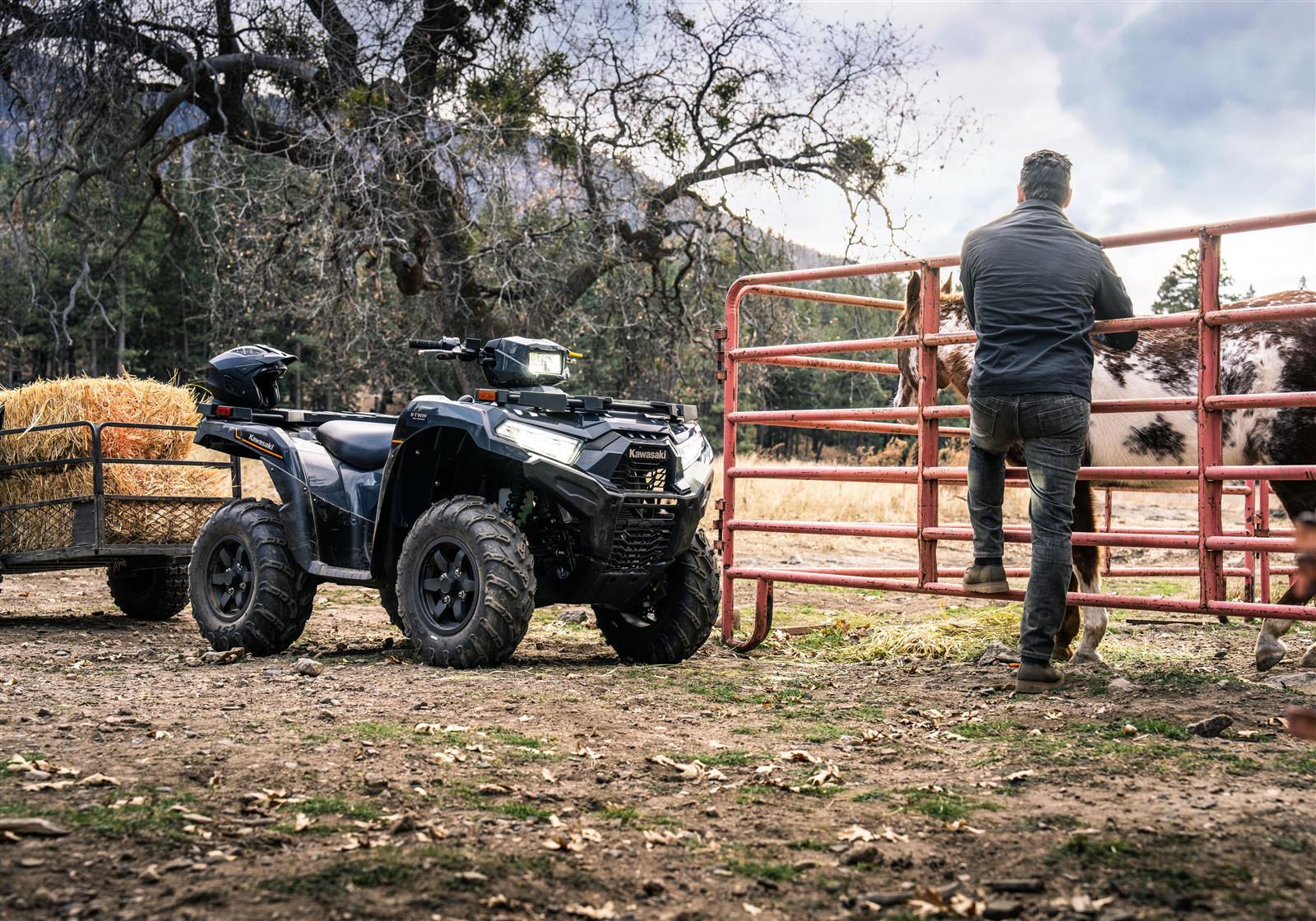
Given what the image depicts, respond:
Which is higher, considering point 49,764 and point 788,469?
point 788,469

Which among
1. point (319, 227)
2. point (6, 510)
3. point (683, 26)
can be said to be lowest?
point (6, 510)

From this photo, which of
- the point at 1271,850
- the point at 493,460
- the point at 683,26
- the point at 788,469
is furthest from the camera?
the point at 683,26

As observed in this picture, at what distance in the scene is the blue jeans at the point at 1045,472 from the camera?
18.6 ft

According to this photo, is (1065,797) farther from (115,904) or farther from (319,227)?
(319,227)

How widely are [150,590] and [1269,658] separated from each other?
737 cm

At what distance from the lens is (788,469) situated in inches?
310

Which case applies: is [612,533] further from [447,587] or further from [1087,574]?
[1087,574]

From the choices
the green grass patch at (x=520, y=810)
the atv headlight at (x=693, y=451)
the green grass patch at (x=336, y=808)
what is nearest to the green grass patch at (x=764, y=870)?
the green grass patch at (x=520, y=810)

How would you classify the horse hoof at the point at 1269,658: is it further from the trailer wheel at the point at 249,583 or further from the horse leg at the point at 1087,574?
the trailer wheel at the point at 249,583

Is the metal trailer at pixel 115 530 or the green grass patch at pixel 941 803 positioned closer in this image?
the green grass patch at pixel 941 803

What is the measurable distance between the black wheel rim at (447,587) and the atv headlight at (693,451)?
1.23m

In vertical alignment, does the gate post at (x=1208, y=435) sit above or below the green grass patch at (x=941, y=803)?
above

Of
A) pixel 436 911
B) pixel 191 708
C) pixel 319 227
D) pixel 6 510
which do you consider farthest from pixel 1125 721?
pixel 319 227

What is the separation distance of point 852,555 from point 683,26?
8075mm
